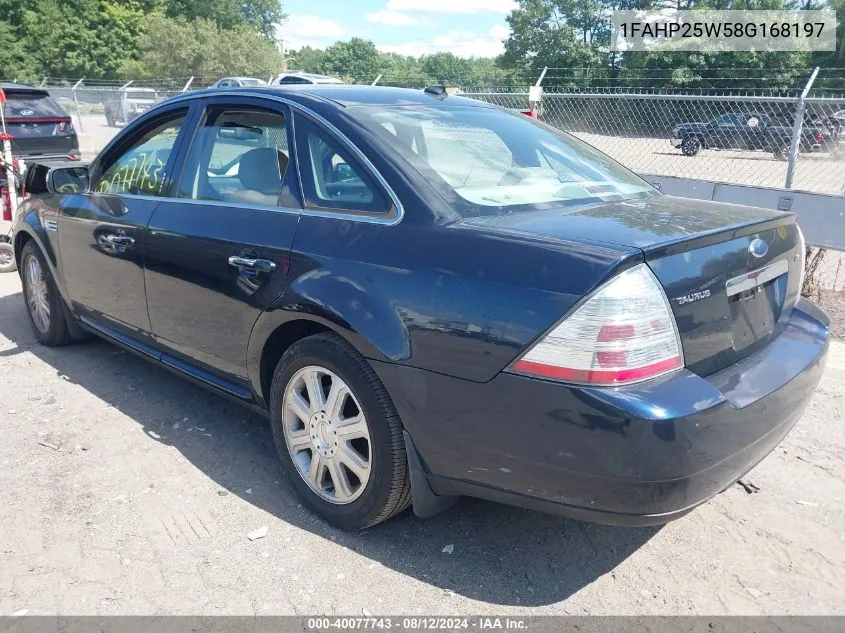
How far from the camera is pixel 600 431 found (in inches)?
80.4

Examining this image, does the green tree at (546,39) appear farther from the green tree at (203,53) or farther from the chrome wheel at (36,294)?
the chrome wheel at (36,294)

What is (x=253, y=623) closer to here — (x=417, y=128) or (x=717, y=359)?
(x=717, y=359)

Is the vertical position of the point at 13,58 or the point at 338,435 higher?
the point at 13,58

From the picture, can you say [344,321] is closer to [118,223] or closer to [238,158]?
[238,158]

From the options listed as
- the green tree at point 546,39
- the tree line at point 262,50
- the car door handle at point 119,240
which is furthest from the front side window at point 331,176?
the green tree at point 546,39

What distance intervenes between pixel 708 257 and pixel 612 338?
52 cm

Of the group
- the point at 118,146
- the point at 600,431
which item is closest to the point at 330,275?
the point at 600,431

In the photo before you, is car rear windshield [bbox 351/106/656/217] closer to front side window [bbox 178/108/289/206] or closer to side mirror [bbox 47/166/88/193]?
front side window [bbox 178/108/289/206]

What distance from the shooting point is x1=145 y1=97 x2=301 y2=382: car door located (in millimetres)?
2963

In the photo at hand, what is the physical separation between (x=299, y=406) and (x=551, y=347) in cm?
125

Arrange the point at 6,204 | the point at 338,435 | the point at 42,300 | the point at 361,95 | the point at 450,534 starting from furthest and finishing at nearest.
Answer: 1. the point at 6,204
2. the point at 42,300
3. the point at 361,95
4. the point at 450,534
5. the point at 338,435

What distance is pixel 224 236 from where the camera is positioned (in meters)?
3.12

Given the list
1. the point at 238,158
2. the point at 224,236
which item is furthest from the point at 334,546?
the point at 238,158

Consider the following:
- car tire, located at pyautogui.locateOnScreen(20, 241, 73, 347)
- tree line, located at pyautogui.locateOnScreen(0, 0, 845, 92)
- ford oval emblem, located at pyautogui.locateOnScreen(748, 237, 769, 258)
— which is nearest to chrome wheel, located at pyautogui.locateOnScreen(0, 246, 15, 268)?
car tire, located at pyautogui.locateOnScreen(20, 241, 73, 347)
